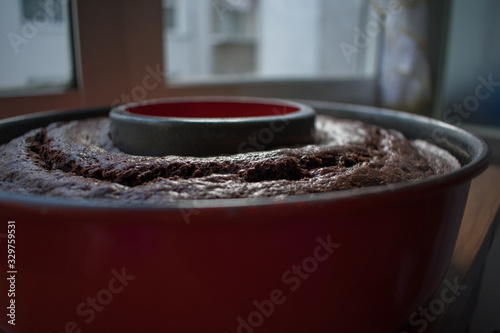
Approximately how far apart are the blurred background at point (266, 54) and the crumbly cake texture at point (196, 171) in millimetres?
385

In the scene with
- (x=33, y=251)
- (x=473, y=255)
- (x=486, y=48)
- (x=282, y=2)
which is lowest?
(x=473, y=255)

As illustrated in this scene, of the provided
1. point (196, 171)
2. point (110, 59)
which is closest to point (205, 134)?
point (196, 171)

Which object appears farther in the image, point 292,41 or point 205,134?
point 292,41

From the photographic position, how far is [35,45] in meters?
0.93

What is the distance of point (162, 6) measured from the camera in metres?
1.07

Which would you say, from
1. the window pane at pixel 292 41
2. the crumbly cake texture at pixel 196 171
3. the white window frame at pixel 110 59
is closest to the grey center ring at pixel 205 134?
the crumbly cake texture at pixel 196 171

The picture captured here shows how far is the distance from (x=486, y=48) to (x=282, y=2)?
0.82m

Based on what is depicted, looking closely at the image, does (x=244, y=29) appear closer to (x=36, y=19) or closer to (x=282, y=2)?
(x=282, y=2)

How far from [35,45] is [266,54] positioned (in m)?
1.17

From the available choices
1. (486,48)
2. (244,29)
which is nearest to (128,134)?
(486,48)

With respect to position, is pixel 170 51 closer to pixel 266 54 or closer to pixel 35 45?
pixel 35 45

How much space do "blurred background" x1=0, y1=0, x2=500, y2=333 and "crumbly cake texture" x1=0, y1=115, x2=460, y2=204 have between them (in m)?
0.38

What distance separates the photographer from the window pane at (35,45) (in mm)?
868

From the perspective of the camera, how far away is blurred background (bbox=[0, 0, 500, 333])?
3.02 ft
